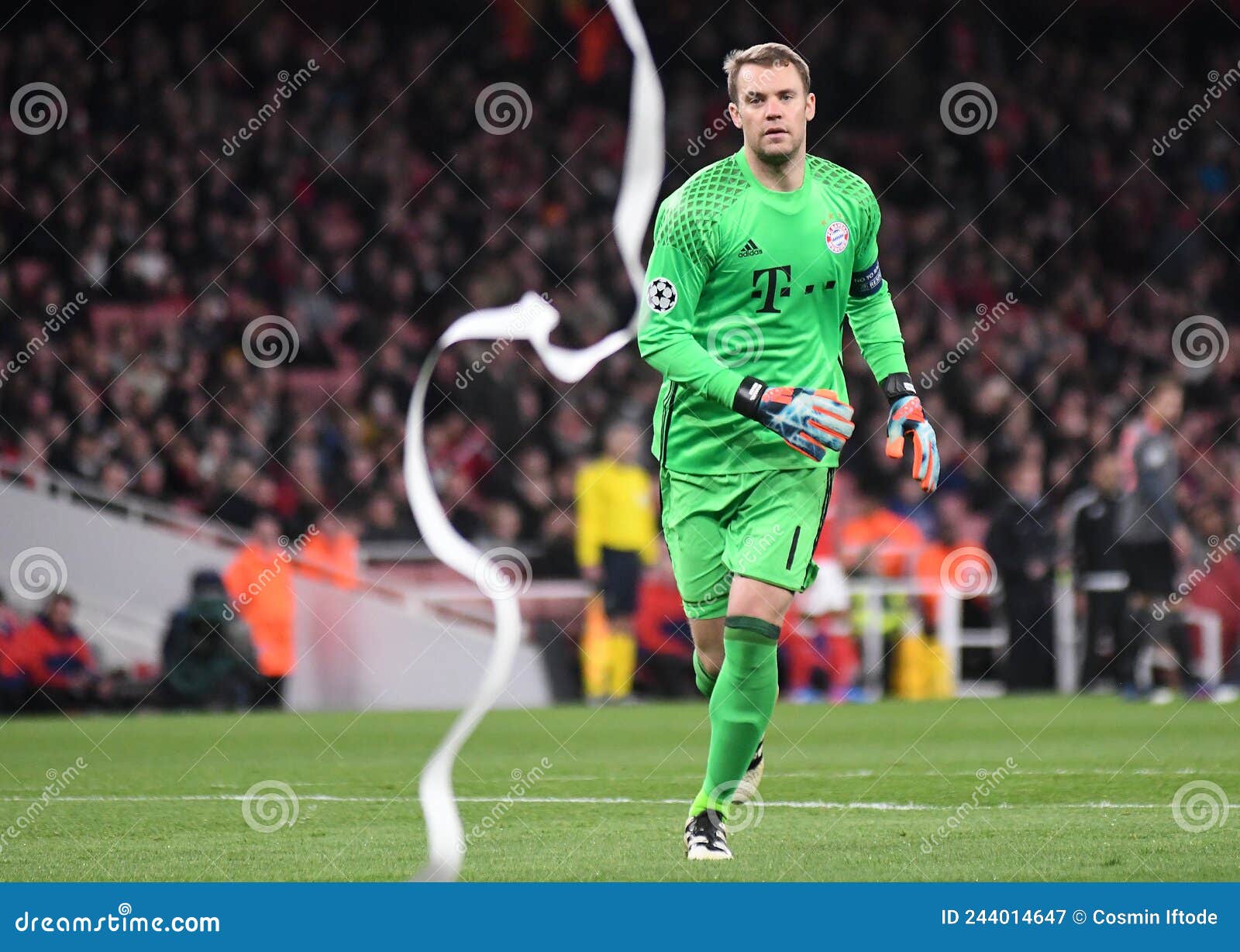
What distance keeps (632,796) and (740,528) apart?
2314 mm

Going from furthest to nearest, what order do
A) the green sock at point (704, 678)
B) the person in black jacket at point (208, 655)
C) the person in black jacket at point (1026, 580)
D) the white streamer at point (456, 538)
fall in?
the person in black jacket at point (1026, 580) < the person in black jacket at point (208, 655) < the green sock at point (704, 678) < the white streamer at point (456, 538)

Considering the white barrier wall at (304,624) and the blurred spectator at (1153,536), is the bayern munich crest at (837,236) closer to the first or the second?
the blurred spectator at (1153,536)

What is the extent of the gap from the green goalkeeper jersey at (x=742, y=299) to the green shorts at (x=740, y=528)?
53 millimetres

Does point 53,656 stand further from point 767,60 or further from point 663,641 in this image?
point 767,60

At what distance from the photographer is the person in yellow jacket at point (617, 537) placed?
1516 cm

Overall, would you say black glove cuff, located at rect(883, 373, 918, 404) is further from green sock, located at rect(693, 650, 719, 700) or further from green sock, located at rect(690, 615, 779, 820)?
green sock, located at rect(693, 650, 719, 700)

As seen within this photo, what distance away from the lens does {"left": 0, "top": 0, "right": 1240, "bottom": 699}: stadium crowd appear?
17.1m

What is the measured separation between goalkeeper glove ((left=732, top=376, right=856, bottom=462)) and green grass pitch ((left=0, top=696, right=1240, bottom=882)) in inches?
49.1

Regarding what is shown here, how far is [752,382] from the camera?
247 inches

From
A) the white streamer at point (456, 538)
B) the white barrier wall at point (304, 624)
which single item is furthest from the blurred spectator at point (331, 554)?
the white streamer at point (456, 538)
